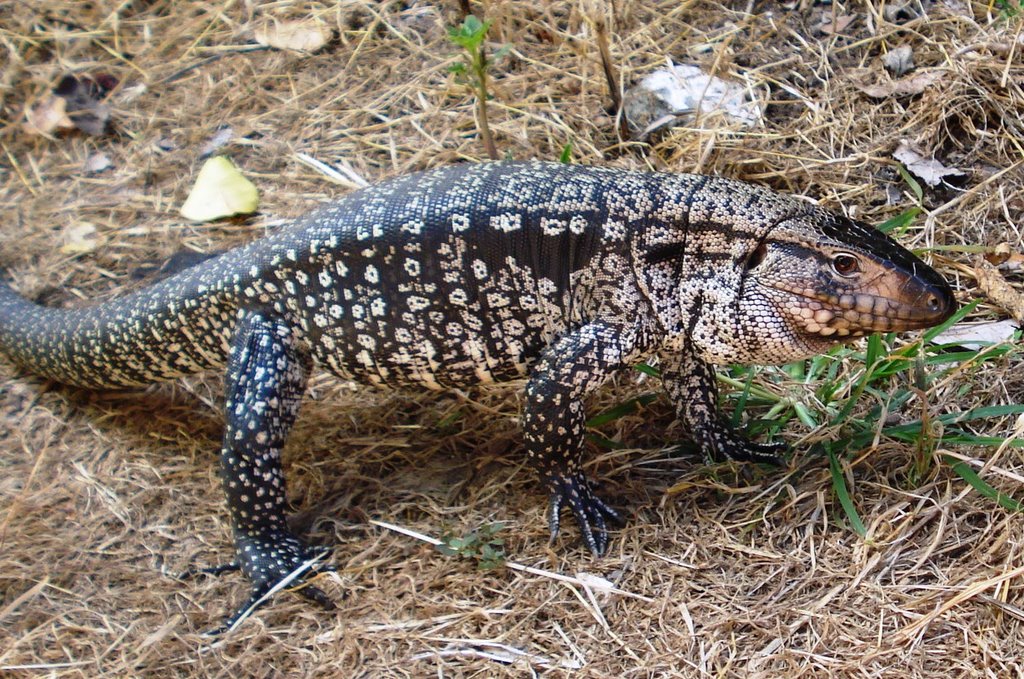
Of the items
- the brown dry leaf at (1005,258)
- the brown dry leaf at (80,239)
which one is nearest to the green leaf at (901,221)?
the brown dry leaf at (1005,258)

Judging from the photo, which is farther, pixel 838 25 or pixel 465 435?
pixel 838 25

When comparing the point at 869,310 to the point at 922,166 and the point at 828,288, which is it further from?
the point at 922,166

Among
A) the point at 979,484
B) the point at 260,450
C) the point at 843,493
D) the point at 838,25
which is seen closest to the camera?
the point at 979,484

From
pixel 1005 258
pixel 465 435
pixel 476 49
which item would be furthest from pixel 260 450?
pixel 1005 258

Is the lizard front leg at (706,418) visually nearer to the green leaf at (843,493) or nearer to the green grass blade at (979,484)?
the green leaf at (843,493)

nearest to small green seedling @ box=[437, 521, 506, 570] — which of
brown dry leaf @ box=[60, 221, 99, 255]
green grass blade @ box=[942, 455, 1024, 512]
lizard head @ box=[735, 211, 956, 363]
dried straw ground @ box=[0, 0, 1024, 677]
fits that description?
dried straw ground @ box=[0, 0, 1024, 677]

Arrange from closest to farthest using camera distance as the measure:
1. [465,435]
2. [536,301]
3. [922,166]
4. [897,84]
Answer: [536,301]
[465,435]
[922,166]
[897,84]

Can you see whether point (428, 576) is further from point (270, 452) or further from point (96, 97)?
point (96, 97)

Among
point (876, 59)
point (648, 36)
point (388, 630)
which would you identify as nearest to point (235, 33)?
point (648, 36)
